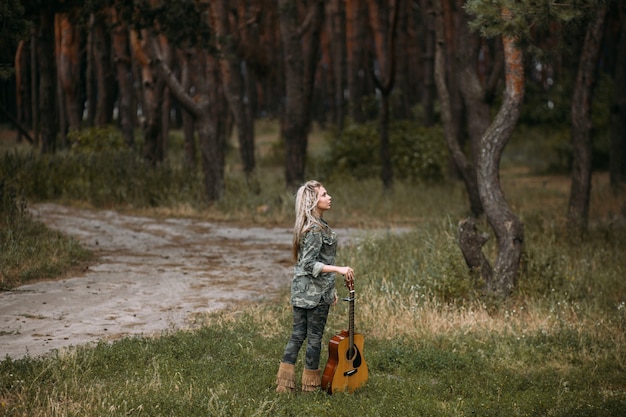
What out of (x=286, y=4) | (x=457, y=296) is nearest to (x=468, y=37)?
(x=286, y=4)

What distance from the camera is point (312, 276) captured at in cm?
627

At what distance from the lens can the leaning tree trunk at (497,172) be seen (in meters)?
9.76

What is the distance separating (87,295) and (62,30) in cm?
1653

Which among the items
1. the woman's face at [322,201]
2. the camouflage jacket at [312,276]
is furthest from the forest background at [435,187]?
the woman's face at [322,201]

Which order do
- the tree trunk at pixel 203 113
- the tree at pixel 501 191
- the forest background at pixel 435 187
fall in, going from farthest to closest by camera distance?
1. the tree trunk at pixel 203 113
2. the tree at pixel 501 191
3. the forest background at pixel 435 187

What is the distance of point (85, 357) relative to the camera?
6961 millimetres

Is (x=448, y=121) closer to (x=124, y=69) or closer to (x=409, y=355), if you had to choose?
(x=409, y=355)

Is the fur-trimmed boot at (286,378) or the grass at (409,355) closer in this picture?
the grass at (409,355)

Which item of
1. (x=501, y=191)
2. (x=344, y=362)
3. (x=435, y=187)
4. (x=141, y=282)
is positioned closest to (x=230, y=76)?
(x=435, y=187)

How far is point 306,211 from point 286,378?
1.29 m

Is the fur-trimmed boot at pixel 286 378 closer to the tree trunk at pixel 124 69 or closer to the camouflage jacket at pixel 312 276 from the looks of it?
the camouflage jacket at pixel 312 276

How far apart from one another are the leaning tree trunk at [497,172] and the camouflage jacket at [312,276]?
3995 millimetres

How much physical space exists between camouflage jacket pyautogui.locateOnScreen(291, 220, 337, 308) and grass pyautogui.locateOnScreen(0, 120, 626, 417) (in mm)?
748

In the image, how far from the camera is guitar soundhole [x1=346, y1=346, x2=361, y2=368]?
20.9 ft
